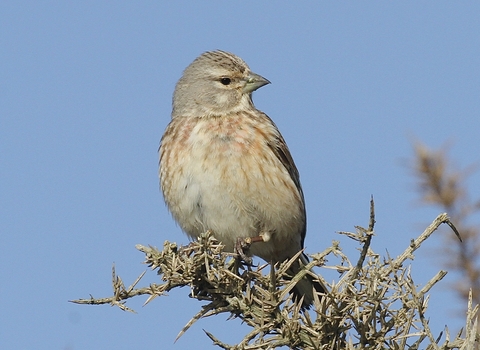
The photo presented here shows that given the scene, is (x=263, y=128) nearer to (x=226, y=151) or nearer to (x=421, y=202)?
(x=226, y=151)

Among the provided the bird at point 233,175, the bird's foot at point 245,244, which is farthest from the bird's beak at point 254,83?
the bird's foot at point 245,244

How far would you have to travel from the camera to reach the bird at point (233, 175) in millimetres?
5117

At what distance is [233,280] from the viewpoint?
3.05 metres

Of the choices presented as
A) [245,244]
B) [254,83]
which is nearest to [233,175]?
[245,244]

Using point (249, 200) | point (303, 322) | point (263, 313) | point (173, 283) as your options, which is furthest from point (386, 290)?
point (249, 200)

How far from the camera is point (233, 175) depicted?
16.8ft

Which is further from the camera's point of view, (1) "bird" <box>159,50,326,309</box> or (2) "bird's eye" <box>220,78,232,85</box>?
(2) "bird's eye" <box>220,78,232,85</box>

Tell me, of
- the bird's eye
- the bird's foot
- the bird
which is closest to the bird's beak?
the bird

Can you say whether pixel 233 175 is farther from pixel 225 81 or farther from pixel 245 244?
pixel 225 81

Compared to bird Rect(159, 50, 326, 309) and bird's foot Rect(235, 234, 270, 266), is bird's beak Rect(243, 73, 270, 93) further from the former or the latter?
bird's foot Rect(235, 234, 270, 266)

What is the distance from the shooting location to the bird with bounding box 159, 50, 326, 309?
5117 millimetres

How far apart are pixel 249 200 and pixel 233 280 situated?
212 cm

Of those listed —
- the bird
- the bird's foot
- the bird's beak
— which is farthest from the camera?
the bird's beak

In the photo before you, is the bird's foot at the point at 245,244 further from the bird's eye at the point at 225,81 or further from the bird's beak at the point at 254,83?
the bird's eye at the point at 225,81
